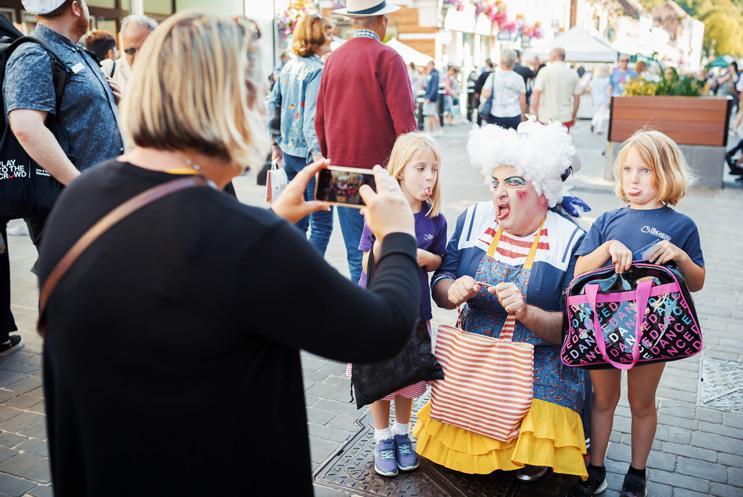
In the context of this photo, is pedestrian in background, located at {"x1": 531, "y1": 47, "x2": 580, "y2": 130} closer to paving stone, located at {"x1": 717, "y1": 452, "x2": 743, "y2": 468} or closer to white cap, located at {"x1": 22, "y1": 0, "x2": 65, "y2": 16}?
paving stone, located at {"x1": 717, "y1": 452, "x2": 743, "y2": 468}

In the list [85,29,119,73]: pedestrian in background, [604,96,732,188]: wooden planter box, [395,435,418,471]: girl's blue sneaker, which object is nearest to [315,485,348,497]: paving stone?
[395,435,418,471]: girl's blue sneaker

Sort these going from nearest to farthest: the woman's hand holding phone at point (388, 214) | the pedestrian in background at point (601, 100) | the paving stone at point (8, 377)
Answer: the woman's hand holding phone at point (388, 214), the paving stone at point (8, 377), the pedestrian in background at point (601, 100)

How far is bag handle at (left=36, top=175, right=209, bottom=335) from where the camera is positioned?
4.42 feet

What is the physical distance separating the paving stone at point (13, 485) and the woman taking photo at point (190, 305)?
1.84 meters

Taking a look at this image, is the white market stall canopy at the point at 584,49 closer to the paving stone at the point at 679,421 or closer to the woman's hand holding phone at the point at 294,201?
the paving stone at the point at 679,421

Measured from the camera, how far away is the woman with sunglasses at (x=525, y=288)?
301 cm

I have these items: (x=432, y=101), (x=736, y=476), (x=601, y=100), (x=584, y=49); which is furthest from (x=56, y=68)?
(x=584, y=49)

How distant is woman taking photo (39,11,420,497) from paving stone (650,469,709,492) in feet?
7.50

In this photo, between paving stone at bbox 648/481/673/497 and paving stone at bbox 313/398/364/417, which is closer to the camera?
paving stone at bbox 648/481/673/497

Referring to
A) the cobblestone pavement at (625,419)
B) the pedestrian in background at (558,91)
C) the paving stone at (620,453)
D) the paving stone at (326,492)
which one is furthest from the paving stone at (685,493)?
the pedestrian in background at (558,91)

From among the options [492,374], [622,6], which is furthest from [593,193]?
[622,6]

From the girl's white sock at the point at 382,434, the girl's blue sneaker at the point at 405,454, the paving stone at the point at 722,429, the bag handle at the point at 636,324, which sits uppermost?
the bag handle at the point at 636,324

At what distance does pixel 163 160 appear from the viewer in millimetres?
1424

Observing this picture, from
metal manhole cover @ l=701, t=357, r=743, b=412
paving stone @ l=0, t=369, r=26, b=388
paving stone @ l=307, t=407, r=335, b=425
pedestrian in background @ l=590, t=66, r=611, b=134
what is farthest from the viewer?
pedestrian in background @ l=590, t=66, r=611, b=134
